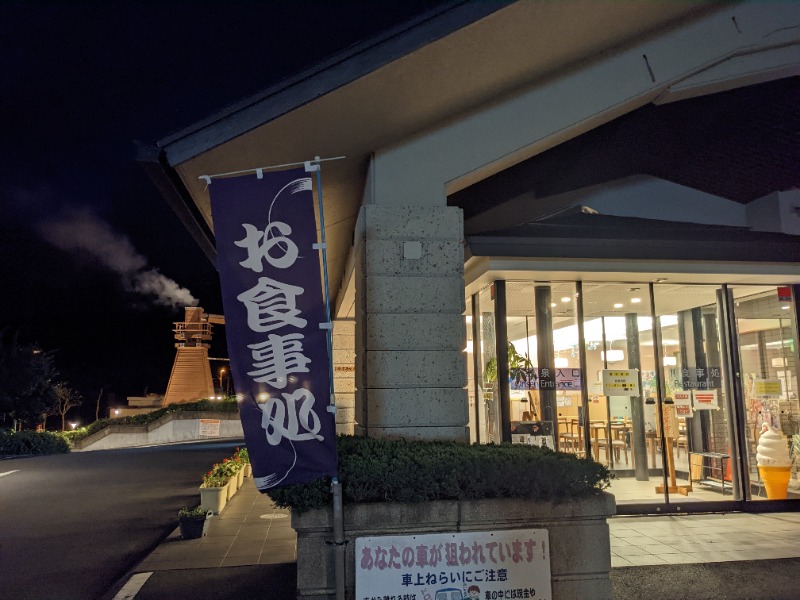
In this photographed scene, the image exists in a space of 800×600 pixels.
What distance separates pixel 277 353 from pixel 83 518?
8066 millimetres

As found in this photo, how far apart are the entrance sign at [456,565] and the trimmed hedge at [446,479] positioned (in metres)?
0.32

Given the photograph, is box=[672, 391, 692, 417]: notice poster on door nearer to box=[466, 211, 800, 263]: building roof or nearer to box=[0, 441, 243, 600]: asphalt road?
box=[466, 211, 800, 263]: building roof

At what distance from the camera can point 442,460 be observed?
504cm

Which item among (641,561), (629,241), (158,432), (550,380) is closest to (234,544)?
(550,380)

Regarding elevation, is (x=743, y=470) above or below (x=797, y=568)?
above

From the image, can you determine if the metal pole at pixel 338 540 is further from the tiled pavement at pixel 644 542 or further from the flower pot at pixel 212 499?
the flower pot at pixel 212 499

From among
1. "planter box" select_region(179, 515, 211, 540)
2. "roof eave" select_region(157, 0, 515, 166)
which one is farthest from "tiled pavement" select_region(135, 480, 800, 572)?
"roof eave" select_region(157, 0, 515, 166)

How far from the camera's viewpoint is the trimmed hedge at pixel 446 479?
190 inches

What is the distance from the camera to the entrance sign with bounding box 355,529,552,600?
4.73 meters

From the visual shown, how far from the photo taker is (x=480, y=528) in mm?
4938

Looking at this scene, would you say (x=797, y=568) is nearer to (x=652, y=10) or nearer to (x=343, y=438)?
(x=343, y=438)

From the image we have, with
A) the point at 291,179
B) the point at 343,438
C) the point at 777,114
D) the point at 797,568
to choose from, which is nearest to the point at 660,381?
the point at 797,568

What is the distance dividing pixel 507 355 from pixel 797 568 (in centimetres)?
416

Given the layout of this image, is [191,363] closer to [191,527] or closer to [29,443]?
[29,443]
